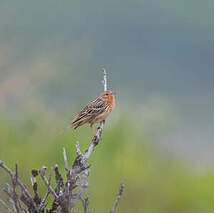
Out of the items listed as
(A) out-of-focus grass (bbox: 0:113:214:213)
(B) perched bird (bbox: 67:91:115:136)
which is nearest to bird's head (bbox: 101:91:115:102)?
(B) perched bird (bbox: 67:91:115:136)

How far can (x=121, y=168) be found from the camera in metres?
21.2

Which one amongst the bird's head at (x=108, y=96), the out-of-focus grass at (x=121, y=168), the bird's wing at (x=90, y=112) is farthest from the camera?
the out-of-focus grass at (x=121, y=168)

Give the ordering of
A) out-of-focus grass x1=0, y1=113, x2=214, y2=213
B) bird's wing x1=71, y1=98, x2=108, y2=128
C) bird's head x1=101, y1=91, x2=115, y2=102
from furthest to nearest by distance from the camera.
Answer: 1. out-of-focus grass x1=0, y1=113, x2=214, y2=213
2. bird's head x1=101, y1=91, x2=115, y2=102
3. bird's wing x1=71, y1=98, x2=108, y2=128

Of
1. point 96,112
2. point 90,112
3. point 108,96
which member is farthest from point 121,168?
point 90,112

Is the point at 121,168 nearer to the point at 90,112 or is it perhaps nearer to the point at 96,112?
the point at 96,112

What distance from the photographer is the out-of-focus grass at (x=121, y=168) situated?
65.8ft

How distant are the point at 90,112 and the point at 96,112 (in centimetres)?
16

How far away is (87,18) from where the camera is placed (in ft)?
393

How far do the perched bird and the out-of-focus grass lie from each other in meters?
9.69

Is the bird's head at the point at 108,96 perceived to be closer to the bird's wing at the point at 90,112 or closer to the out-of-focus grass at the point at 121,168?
the bird's wing at the point at 90,112

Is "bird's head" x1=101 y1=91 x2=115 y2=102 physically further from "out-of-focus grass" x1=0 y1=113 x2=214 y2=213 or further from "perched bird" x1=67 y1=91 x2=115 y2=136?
"out-of-focus grass" x1=0 y1=113 x2=214 y2=213

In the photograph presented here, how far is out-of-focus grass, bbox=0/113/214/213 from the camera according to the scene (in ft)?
65.8

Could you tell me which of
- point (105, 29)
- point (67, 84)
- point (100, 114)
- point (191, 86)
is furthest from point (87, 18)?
point (100, 114)

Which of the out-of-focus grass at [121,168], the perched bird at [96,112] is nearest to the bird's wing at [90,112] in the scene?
the perched bird at [96,112]
